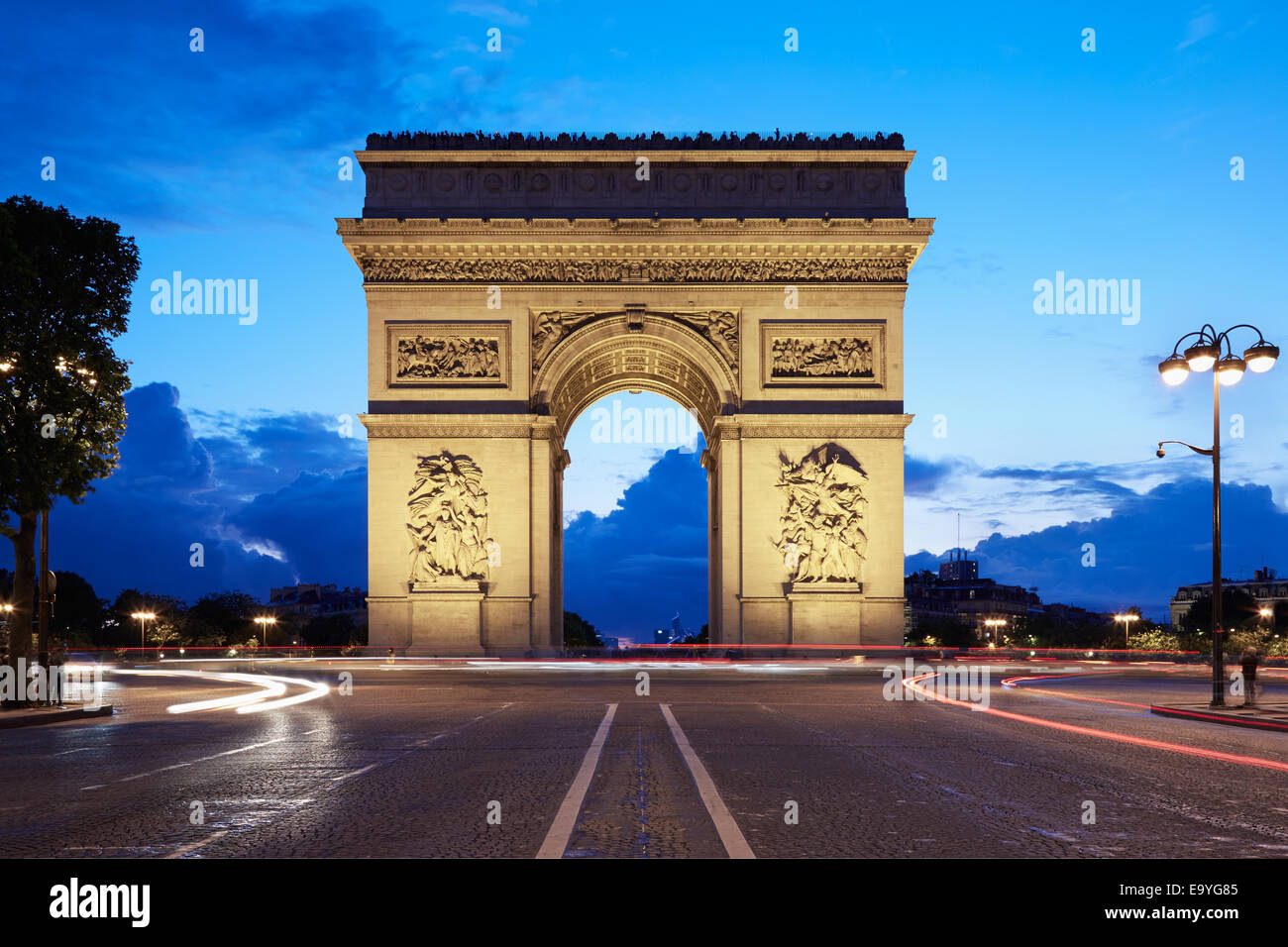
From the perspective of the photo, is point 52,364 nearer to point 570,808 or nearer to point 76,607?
point 570,808

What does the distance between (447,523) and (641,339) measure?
9853 millimetres

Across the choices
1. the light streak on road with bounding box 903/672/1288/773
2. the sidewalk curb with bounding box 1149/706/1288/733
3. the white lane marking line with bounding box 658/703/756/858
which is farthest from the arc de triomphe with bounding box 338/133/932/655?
the white lane marking line with bounding box 658/703/756/858

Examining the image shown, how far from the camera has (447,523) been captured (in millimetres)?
36906

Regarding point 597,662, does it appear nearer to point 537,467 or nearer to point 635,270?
point 537,467

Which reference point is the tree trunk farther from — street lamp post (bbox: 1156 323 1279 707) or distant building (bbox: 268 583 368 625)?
distant building (bbox: 268 583 368 625)

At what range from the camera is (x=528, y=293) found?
125ft

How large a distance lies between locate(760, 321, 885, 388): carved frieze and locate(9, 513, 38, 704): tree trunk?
2557 centimetres

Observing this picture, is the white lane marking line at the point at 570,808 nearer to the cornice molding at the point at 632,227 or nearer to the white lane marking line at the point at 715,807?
the white lane marking line at the point at 715,807

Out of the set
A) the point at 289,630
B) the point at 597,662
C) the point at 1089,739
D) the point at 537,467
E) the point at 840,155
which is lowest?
the point at 289,630

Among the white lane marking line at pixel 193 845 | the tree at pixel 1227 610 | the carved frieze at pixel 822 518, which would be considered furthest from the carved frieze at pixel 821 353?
the tree at pixel 1227 610

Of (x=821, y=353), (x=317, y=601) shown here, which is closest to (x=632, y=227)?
(x=821, y=353)

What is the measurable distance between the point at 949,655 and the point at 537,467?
1753 centimetres
